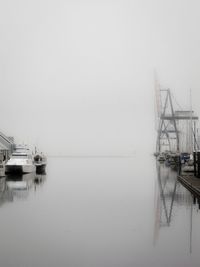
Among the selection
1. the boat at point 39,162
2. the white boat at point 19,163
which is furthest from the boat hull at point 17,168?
the boat at point 39,162

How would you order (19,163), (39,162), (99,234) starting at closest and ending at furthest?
(99,234) → (19,163) → (39,162)

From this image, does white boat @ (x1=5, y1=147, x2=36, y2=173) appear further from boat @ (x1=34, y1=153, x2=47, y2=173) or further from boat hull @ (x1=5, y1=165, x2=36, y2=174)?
boat @ (x1=34, y1=153, x2=47, y2=173)

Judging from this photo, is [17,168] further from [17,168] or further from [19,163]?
[19,163]

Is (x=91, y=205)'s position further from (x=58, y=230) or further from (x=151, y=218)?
(x=58, y=230)

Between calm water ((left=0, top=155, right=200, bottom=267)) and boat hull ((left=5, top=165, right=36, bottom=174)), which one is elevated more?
calm water ((left=0, top=155, right=200, bottom=267))

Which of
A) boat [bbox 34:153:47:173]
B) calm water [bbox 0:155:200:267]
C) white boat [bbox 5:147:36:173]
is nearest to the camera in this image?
calm water [bbox 0:155:200:267]

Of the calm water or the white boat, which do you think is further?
the white boat

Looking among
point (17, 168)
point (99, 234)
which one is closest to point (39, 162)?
point (17, 168)

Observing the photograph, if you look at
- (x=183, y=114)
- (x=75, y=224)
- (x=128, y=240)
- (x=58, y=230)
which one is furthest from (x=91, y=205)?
(x=183, y=114)

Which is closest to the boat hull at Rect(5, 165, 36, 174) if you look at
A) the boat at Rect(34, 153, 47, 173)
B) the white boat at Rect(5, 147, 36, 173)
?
the white boat at Rect(5, 147, 36, 173)

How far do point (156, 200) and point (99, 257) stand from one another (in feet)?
62.1

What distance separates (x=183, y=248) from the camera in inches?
562

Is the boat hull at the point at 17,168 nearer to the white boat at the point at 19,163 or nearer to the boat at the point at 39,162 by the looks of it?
the white boat at the point at 19,163

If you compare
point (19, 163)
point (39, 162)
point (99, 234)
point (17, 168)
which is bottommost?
point (39, 162)
